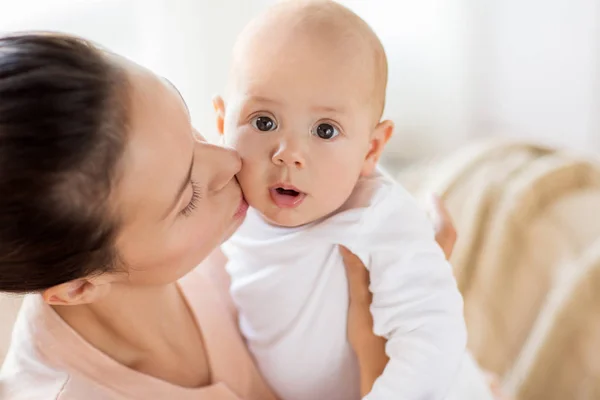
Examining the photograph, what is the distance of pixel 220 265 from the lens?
3.98 ft

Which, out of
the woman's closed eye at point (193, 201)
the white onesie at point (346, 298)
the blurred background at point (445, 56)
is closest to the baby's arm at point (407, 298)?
the white onesie at point (346, 298)

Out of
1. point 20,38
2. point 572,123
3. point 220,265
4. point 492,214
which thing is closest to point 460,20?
point 572,123

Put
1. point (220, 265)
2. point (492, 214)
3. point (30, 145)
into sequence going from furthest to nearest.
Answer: point (492, 214) < point (220, 265) < point (30, 145)

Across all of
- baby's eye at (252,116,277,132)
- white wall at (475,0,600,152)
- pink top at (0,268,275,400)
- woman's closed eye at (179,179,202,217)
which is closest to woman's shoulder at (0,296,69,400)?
pink top at (0,268,275,400)

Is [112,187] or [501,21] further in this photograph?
[501,21]

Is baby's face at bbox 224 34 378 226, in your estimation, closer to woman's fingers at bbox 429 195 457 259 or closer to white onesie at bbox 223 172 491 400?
white onesie at bbox 223 172 491 400

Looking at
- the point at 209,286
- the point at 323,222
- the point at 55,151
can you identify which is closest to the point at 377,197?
the point at 323,222

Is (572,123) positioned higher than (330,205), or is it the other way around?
(330,205)

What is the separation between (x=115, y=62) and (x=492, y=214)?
43.3 inches

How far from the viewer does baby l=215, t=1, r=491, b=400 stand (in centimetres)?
94

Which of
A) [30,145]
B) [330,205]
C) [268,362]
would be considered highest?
[30,145]

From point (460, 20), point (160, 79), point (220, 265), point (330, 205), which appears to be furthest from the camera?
point (460, 20)

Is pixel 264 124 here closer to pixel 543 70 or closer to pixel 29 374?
pixel 29 374

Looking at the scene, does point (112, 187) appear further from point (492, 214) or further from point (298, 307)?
point (492, 214)
